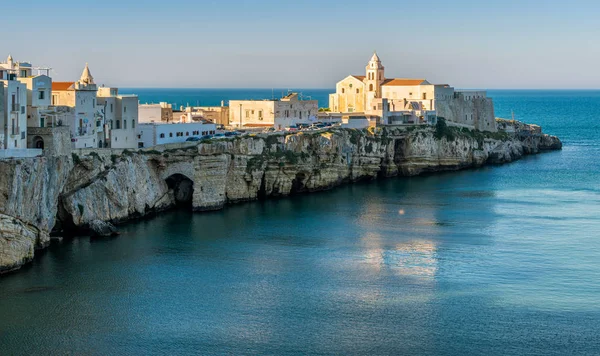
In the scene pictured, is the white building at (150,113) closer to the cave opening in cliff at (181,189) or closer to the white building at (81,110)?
the cave opening in cliff at (181,189)

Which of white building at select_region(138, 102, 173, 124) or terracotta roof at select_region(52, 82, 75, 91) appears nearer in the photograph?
terracotta roof at select_region(52, 82, 75, 91)

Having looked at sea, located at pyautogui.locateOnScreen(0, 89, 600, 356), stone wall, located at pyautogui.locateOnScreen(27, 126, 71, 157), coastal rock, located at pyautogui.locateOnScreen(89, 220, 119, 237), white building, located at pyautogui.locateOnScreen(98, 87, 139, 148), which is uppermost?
white building, located at pyautogui.locateOnScreen(98, 87, 139, 148)

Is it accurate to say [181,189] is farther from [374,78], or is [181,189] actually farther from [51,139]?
[374,78]

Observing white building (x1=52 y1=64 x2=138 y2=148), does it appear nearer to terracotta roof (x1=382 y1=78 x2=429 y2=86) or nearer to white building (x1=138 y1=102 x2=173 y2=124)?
white building (x1=138 y1=102 x2=173 y2=124)

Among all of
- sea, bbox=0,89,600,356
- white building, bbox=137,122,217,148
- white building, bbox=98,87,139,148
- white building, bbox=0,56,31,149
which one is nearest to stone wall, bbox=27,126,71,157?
white building, bbox=0,56,31,149

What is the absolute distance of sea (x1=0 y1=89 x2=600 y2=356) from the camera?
36.7 metres

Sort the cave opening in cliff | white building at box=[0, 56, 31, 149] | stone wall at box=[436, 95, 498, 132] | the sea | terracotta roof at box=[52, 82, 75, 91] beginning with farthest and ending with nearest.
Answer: stone wall at box=[436, 95, 498, 132] → the cave opening in cliff → terracotta roof at box=[52, 82, 75, 91] → white building at box=[0, 56, 31, 149] → the sea

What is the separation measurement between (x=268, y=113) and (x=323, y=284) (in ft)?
136

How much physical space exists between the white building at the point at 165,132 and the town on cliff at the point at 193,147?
94mm

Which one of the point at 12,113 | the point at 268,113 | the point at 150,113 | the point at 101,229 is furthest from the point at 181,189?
the point at 268,113

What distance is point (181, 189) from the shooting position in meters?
67.3

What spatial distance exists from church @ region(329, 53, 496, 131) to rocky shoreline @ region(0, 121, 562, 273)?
189 inches

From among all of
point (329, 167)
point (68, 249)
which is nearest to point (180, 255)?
point (68, 249)

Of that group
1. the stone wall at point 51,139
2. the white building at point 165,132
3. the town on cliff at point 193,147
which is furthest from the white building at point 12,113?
the white building at point 165,132
